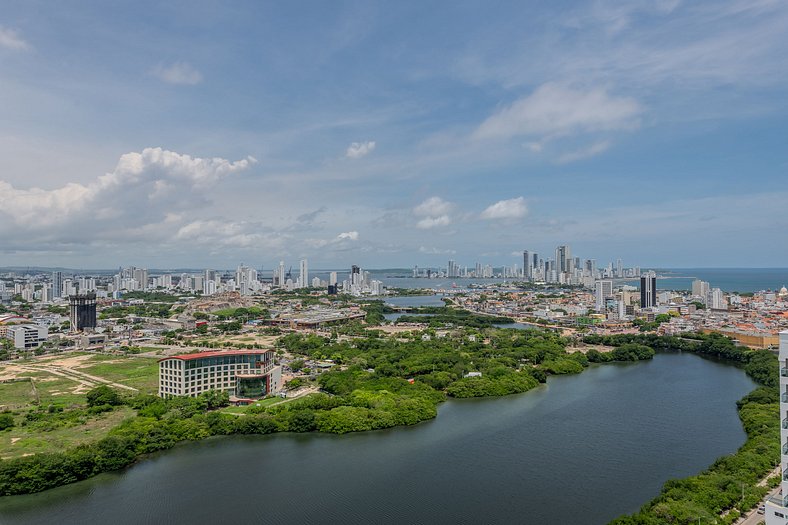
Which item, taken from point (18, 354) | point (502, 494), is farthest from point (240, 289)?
point (502, 494)

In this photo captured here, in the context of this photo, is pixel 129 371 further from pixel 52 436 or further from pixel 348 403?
pixel 348 403

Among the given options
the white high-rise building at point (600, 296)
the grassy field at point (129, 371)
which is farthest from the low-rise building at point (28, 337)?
the white high-rise building at point (600, 296)

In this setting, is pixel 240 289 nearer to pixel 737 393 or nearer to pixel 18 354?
pixel 18 354

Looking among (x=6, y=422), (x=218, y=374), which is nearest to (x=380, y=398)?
(x=218, y=374)

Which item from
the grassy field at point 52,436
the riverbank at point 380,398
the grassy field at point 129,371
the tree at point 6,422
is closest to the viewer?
the riverbank at point 380,398

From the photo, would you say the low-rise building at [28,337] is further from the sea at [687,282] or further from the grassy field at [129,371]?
the sea at [687,282]

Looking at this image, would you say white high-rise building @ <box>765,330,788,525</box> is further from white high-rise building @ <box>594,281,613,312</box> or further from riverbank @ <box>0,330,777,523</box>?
white high-rise building @ <box>594,281,613,312</box>
